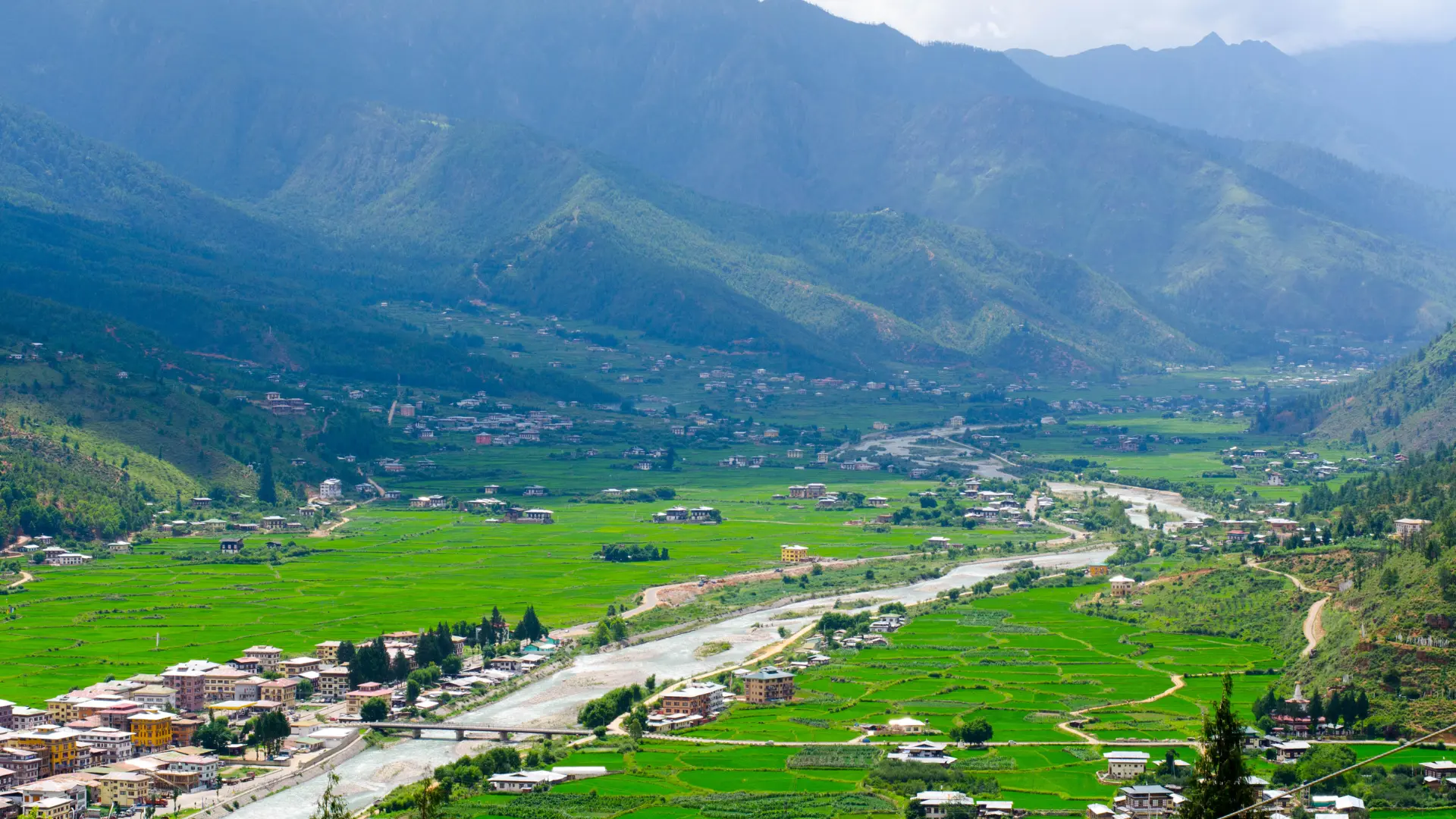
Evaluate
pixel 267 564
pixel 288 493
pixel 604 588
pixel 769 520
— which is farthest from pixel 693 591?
pixel 288 493

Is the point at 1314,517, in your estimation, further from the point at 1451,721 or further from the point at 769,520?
the point at 1451,721

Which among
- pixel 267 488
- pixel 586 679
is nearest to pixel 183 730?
pixel 586 679

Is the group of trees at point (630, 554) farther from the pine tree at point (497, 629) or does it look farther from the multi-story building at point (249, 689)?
the multi-story building at point (249, 689)

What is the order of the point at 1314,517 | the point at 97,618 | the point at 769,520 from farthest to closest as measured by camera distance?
the point at 769,520 → the point at 1314,517 → the point at 97,618

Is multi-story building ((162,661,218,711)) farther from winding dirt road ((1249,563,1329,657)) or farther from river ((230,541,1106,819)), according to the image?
winding dirt road ((1249,563,1329,657))

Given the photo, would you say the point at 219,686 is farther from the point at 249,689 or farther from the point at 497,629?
the point at 497,629

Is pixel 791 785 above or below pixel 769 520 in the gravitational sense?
below
